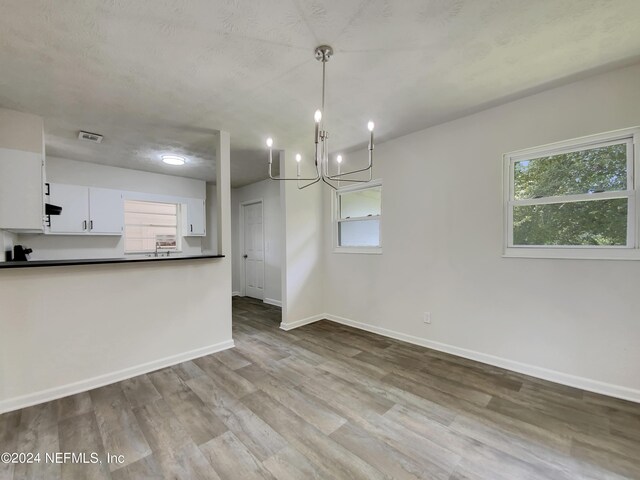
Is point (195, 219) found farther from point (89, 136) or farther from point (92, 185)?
point (89, 136)

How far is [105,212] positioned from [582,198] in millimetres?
5890

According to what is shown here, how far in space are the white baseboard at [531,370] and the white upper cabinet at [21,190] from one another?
12.9 ft

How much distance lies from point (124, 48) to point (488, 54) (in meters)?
2.43

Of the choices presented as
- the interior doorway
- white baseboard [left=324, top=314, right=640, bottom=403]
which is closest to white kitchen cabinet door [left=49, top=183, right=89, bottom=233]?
the interior doorway

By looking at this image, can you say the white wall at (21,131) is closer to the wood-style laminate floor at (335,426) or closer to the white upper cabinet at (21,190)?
the white upper cabinet at (21,190)

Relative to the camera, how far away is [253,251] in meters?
6.07

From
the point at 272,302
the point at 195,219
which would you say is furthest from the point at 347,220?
the point at 195,219

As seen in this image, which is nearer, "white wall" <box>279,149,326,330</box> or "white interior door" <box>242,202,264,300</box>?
"white wall" <box>279,149,326,330</box>

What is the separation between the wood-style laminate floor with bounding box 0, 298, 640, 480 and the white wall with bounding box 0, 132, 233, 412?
18 centimetres

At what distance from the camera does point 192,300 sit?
3.01 metres

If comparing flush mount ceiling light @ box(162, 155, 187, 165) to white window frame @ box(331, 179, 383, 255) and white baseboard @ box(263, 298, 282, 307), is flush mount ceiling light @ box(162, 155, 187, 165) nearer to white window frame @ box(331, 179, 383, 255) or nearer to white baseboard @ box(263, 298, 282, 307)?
white window frame @ box(331, 179, 383, 255)

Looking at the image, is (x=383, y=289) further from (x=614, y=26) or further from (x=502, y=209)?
(x=614, y=26)

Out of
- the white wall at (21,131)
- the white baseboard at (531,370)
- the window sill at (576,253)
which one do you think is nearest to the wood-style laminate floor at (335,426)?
the white baseboard at (531,370)

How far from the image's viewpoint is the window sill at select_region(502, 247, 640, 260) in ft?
6.88
